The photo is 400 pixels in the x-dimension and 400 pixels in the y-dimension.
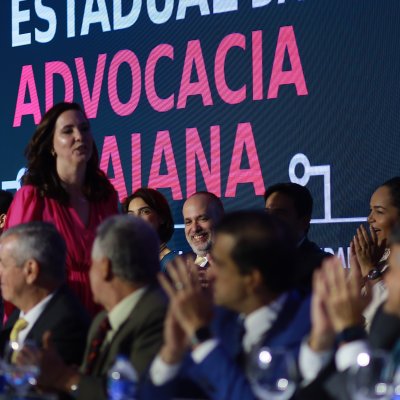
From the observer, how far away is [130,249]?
8.85 ft

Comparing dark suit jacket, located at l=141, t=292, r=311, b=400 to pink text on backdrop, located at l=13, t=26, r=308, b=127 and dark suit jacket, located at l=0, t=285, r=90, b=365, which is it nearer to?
dark suit jacket, located at l=0, t=285, r=90, b=365

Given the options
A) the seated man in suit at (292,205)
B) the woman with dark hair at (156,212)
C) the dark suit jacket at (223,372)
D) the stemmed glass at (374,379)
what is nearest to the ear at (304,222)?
the seated man in suit at (292,205)

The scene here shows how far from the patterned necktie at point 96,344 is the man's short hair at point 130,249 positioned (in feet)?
0.48

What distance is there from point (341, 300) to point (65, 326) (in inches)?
42.5

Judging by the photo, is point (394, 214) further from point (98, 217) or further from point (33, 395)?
point (33, 395)

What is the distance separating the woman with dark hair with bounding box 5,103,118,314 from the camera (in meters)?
3.67

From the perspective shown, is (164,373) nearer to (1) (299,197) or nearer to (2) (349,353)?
(2) (349,353)

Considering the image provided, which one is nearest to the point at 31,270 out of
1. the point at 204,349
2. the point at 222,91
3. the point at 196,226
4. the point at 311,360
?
the point at 204,349

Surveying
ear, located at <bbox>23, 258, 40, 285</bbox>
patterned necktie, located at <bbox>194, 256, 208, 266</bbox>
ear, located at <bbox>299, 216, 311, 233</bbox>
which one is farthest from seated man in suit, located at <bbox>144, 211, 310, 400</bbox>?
patterned necktie, located at <bbox>194, 256, 208, 266</bbox>

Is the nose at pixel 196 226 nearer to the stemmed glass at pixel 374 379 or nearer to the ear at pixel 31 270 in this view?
the ear at pixel 31 270

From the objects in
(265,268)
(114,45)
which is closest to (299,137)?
(114,45)

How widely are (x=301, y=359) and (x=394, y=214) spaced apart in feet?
7.28

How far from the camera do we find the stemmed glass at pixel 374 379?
6.11 ft

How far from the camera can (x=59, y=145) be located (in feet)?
12.3
